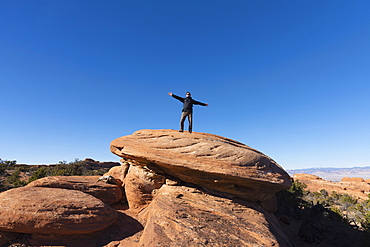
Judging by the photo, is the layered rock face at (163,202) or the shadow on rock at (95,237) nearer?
the layered rock face at (163,202)

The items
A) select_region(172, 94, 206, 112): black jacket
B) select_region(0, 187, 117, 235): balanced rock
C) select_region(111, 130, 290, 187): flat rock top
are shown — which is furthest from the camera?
select_region(172, 94, 206, 112): black jacket

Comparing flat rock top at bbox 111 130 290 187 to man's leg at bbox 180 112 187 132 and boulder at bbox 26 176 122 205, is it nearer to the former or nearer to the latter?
man's leg at bbox 180 112 187 132

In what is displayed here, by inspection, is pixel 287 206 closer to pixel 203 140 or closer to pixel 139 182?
pixel 203 140

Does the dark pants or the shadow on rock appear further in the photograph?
the dark pants

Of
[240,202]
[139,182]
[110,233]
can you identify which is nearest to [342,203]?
[240,202]

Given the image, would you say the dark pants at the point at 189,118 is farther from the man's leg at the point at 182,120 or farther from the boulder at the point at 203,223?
the boulder at the point at 203,223

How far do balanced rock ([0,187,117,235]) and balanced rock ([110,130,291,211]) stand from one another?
315 cm

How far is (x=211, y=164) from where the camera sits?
343 inches

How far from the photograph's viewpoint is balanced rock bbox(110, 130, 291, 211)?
8688mm

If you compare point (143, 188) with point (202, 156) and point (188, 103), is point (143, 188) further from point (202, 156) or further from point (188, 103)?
point (188, 103)

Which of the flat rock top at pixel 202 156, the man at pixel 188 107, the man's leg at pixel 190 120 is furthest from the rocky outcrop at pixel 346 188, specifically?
the man at pixel 188 107

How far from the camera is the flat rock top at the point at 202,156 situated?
28.5ft

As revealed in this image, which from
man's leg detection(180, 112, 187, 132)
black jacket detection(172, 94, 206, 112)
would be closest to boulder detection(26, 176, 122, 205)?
man's leg detection(180, 112, 187, 132)

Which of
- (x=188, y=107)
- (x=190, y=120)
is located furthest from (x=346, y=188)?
(x=188, y=107)
